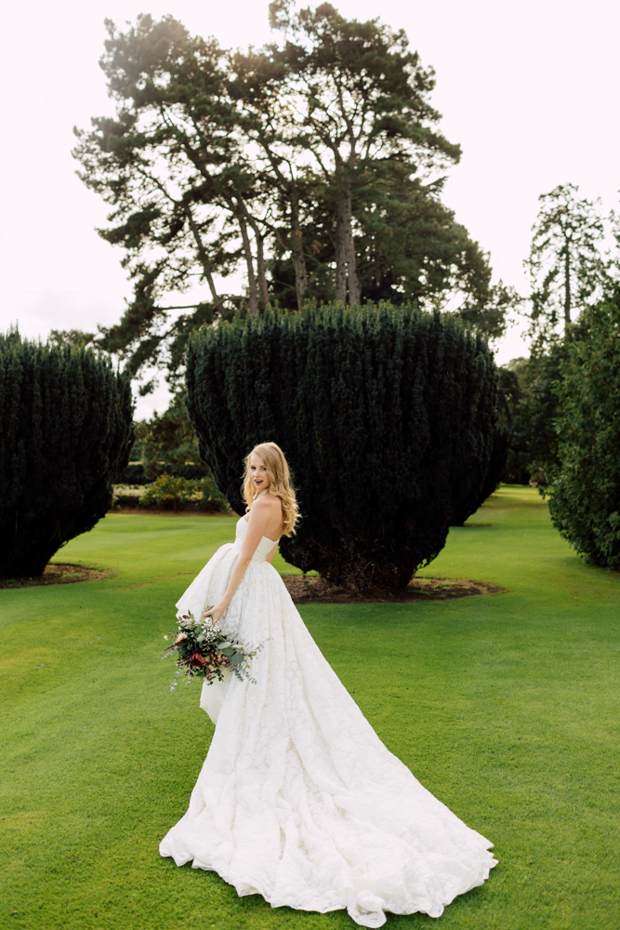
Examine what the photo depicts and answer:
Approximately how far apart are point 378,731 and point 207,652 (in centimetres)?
201

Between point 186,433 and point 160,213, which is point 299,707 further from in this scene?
point 186,433

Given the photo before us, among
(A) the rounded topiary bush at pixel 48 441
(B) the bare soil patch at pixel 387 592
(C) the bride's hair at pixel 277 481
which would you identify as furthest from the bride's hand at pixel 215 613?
(A) the rounded topiary bush at pixel 48 441

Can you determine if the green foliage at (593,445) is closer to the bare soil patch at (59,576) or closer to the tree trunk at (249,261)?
the bare soil patch at (59,576)

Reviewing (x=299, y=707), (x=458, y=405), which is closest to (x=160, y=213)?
(x=458, y=405)

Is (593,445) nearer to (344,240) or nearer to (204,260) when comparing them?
(344,240)

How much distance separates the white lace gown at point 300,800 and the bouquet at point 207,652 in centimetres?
8

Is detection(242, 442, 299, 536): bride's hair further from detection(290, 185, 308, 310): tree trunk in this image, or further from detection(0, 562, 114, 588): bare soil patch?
detection(290, 185, 308, 310): tree trunk

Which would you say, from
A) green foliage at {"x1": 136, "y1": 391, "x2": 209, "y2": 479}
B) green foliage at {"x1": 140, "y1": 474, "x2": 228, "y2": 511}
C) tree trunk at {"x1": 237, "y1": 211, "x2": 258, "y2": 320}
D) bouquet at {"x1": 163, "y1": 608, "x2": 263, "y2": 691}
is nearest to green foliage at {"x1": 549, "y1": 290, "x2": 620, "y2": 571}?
bouquet at {"x1": 163, "y1": 608, "x2": 263, "y2": 691}

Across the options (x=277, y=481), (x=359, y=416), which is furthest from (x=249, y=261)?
(x=277, y=481)

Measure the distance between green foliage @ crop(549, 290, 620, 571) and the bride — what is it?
36.0ft

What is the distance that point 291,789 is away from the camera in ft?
12.5

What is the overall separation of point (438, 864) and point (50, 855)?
2.03 m

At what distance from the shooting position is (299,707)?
163 inches

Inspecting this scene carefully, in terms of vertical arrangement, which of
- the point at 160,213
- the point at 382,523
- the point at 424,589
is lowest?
the point at 424,589
